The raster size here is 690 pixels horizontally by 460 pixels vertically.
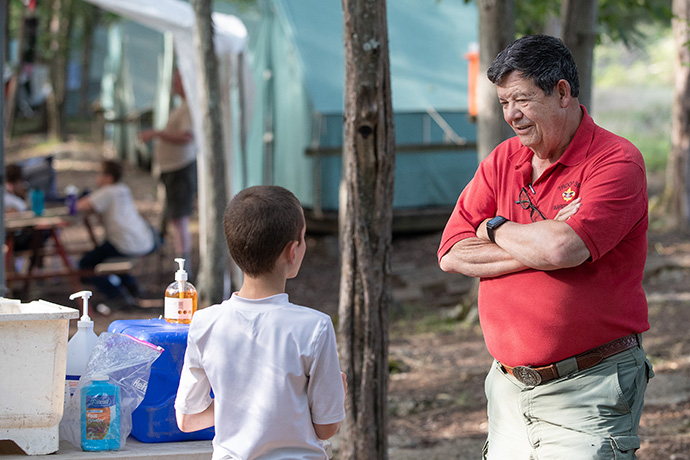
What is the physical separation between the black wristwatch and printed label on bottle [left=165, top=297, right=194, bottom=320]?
2.93ft

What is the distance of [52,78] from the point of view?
63.5ft

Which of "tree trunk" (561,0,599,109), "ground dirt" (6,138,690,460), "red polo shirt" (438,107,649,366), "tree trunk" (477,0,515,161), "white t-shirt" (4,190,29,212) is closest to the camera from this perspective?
"red polo shirt" (438,107,649,366)

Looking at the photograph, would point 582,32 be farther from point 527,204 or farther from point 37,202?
point 37,202

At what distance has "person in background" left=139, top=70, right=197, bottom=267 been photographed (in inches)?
335

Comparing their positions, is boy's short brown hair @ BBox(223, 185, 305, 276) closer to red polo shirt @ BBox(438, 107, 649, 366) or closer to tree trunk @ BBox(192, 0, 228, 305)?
red polo shirt @ BBox(438, 107, 649, 366)

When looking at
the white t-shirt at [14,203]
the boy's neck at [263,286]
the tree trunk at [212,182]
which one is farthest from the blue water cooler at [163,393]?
the white t-shirt at [14,203]

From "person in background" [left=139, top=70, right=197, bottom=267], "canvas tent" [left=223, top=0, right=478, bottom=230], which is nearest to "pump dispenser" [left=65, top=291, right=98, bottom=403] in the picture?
"person in background" [left=139, top=70, right=197, bottom=267]

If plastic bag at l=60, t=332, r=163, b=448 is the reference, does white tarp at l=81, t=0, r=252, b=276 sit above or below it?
above

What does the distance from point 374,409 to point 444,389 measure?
2.34 m

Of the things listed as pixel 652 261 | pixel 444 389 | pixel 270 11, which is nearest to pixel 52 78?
pixel 270 11

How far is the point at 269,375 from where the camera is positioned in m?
1.99

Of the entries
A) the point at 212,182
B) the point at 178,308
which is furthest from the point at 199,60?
the point at 178,308

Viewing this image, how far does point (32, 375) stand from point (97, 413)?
0.70 ft

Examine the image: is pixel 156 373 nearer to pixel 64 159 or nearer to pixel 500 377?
pixel 500 377
